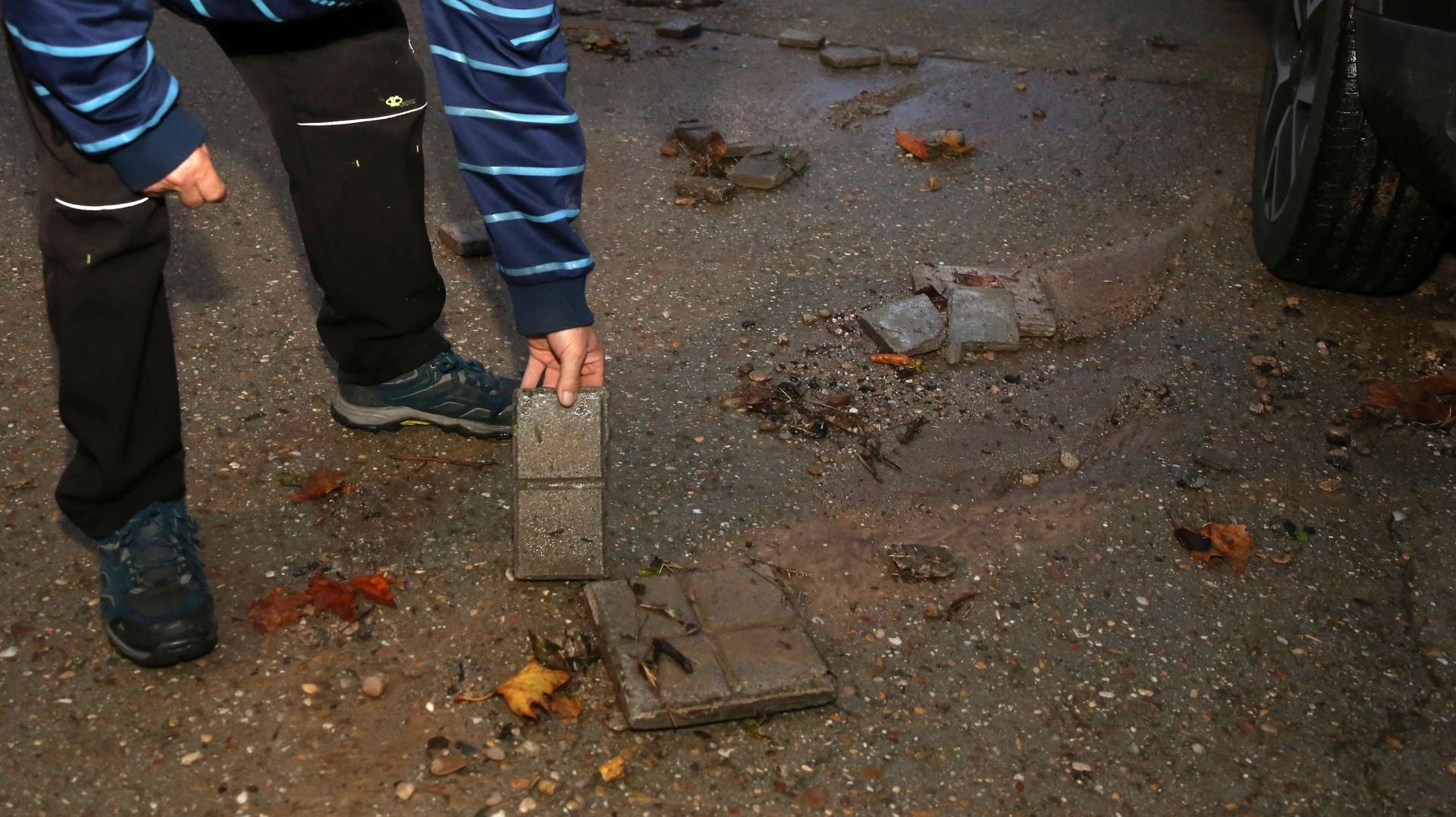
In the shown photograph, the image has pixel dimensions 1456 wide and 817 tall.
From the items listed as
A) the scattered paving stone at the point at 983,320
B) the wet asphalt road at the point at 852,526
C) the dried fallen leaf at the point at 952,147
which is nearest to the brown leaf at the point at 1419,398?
the wet asphalt road at the point at 852,526

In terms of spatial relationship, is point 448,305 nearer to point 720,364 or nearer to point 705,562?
point 720,364

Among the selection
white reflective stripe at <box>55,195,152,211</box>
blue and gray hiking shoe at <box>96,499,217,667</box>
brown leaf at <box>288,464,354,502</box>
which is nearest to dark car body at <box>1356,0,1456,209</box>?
brown leaf at <box>288,464,354,502</box>

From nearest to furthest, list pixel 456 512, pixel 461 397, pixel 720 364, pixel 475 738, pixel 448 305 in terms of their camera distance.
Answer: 1. pixel 475 738
2. pixel 456 512
3. pixel 461 397
4. pixel 720 364
5. pixel 448 305

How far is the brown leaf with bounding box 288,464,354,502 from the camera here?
9.42 feet

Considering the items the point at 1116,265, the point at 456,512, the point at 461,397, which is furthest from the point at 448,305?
the point at 1116,265

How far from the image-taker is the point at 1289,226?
3.63m

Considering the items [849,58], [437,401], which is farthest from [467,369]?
[849,58]

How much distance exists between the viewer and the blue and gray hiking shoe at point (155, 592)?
92.0 inches

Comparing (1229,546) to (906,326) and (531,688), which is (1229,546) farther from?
(531,688)

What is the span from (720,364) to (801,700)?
1284 mm

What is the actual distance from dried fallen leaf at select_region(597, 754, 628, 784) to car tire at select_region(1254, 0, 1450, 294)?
8.06ft

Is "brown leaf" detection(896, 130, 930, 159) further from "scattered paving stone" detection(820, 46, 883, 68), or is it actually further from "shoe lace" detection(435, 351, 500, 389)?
"shoe lace" detection(435, 351, 500, 389)

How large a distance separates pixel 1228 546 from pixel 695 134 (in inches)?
100

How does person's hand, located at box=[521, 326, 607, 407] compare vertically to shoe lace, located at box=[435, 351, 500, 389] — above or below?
above
